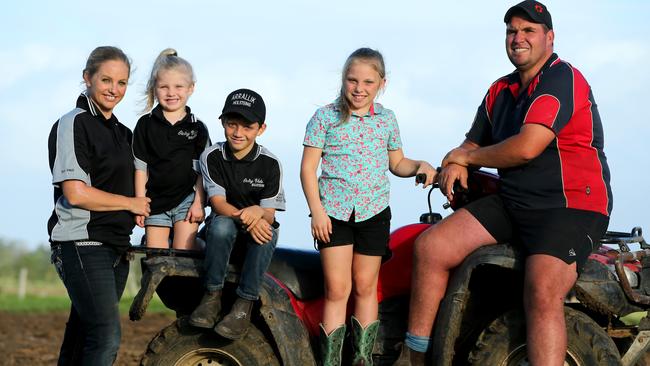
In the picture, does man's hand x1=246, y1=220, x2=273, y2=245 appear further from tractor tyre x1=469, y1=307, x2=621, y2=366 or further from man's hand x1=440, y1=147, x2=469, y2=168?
tractor tyre x1=469, y1=307, x2=621, y2=366

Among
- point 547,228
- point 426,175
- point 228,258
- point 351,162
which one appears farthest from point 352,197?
point 547,228

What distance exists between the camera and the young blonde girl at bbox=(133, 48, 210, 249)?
6.07 meters

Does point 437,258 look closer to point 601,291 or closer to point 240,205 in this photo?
point 601,291

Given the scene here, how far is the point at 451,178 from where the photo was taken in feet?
18.9

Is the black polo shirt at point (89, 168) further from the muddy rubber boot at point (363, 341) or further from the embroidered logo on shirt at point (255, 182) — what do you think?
the muddy rubber boot at point (363, 341)

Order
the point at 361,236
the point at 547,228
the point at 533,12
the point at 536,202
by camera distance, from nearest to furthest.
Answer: the point at 547,228 < the point at 536,202 < the point at 533,12 < the point at 361,236

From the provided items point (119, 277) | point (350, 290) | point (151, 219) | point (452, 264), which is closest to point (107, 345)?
point (119, 277)

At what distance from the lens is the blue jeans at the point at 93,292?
5.51 m

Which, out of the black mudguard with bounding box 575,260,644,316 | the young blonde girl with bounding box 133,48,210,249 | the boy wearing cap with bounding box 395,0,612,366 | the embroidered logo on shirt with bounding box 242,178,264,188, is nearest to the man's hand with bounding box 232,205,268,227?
the embroidered logo on shirt with bounding box 242,178,264,188

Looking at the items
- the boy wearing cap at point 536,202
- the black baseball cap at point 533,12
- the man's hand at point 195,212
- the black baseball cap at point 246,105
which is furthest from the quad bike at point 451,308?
the black baseball cap at point 533,12

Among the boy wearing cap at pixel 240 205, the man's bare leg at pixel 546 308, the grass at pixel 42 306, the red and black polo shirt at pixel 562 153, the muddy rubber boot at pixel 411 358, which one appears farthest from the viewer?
the grass at pixel 42 306

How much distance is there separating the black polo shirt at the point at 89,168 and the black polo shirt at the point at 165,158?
0.91ft

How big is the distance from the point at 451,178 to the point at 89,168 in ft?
6.86

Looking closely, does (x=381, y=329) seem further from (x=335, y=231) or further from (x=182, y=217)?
(x=182, y=217)
